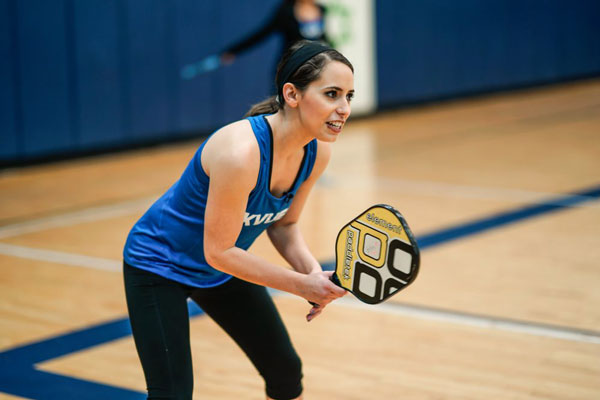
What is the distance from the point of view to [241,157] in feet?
7.89

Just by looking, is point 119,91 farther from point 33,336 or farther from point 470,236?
point 33,336

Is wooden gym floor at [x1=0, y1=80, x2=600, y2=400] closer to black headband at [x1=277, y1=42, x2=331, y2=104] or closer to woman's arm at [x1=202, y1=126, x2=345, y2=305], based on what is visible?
woman's arm at [x1=202, y1=126, x2=345, y2=305]

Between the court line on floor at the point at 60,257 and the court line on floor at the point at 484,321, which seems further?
the court line on floor at the point at 60,257

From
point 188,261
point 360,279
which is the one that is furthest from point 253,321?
point 360,279

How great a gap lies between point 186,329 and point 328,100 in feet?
2.65

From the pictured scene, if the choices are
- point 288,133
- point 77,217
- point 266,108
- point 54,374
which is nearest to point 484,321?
point 54,374

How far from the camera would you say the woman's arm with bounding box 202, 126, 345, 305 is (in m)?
2.39

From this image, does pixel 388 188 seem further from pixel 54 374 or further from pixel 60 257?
pixel 54 374

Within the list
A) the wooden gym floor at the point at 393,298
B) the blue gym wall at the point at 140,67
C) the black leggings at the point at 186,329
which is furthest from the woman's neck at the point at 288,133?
the blue gym wall at the point at 140,67

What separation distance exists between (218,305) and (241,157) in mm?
598

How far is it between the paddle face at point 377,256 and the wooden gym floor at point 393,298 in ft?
4.71

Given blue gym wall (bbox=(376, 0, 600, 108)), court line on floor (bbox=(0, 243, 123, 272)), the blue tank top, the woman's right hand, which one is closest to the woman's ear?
the blue tank top

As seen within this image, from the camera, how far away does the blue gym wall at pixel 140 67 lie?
9.40 m

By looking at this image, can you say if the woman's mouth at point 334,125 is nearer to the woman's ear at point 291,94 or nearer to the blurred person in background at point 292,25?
the woman's ear at point 291,94
